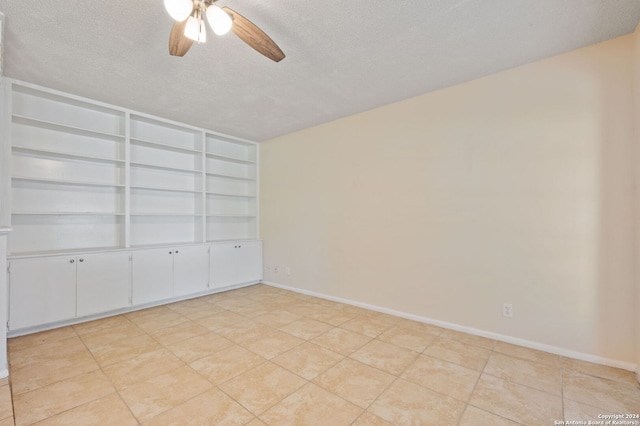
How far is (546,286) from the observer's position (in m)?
2.42

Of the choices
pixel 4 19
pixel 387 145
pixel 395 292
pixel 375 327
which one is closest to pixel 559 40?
pixel 387 145

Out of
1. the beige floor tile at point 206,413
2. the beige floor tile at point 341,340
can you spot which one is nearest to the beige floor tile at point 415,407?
the beige floor tile at point 341,340

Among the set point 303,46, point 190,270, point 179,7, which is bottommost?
point 190,270

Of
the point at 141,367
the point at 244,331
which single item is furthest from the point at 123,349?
the point at 244,331

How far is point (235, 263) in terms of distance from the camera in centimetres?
446

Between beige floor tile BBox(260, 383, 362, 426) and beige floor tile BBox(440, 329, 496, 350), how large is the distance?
1.41 meters

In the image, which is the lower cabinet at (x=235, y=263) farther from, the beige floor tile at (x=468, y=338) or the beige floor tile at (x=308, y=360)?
the beige floor tile at (x=468, y=338)

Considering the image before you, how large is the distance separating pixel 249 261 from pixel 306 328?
2.03 meters

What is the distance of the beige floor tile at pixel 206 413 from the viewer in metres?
1.59

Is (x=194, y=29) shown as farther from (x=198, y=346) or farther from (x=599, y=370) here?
(x=599, y=370)

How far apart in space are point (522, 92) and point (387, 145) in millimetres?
1334

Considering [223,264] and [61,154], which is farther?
[223,264]

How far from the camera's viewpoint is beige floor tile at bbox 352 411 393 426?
159 centimetres

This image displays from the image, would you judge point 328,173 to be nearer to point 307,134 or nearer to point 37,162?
point 307,134
